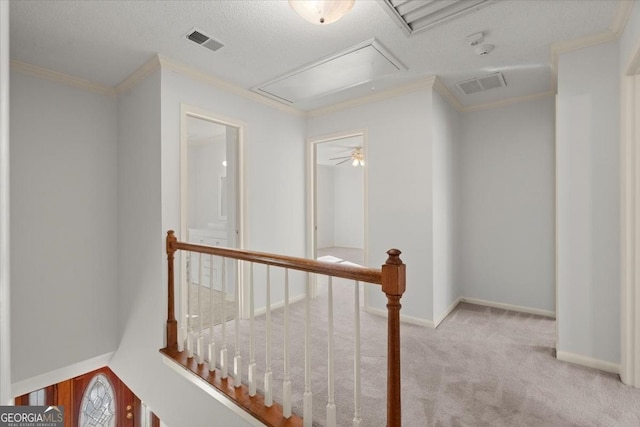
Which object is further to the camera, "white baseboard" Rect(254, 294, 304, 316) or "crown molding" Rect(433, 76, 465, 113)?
"white baseboard" Rect(254, 294, 304, 316)

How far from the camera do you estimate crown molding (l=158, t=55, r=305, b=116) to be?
270cm

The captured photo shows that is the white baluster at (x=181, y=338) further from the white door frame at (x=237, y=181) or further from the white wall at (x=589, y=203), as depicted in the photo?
the white wall at (x=589, y=203)

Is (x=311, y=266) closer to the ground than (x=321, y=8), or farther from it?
closer to the ground

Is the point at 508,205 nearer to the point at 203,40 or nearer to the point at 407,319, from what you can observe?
the point at 407,319

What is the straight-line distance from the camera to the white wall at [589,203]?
224 cm

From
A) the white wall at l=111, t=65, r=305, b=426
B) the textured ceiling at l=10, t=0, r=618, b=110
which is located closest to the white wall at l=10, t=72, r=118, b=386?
the white wall at l=111, t=65, r=305, b=426

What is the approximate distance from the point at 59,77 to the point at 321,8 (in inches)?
111

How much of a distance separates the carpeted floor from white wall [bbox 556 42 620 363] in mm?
331

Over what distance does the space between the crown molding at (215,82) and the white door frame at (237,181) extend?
0.30 metres

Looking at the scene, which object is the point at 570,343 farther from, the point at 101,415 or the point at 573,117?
the point at 101,415

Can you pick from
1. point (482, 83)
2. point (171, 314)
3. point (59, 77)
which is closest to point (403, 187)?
point (482, 83)

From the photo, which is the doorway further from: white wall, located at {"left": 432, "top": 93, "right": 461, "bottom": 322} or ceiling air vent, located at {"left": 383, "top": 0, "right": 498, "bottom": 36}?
white wall, located at {"left": 432, "top": 93, "right": 461, "bottom": 322}

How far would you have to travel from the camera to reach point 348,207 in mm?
9367

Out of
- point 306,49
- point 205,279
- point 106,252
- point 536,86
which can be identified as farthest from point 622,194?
point 205,279
